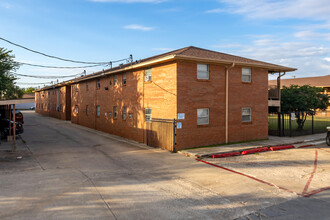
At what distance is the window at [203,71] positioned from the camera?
1686 cm

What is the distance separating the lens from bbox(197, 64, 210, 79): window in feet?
55.3

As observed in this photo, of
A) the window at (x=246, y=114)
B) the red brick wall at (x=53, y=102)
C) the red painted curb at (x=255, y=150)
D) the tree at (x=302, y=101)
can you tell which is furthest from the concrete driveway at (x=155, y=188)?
the red brick wall at (x=53, y=102)

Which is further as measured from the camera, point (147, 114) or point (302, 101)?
point (302, 101)

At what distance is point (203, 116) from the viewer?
1705 cm

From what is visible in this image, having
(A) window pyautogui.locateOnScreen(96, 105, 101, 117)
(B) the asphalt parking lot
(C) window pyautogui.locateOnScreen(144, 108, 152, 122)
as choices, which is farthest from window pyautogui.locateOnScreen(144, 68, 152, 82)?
(A) window pyautogui.locateOnScreen(96, 105, 101, 117)

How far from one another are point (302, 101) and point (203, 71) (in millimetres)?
11807

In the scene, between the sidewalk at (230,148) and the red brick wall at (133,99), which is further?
A: the red brick wall at (133,99)

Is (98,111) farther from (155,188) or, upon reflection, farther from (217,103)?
(155,188)

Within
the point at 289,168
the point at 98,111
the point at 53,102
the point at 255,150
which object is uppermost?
the point at 53,102

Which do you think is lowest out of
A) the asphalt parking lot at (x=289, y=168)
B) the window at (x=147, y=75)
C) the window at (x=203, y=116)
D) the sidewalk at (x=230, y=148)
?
the asphalt parking lot at (x=289, y=168)

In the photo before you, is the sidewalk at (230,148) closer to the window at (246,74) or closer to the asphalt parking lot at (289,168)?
the asphalt parking lot at (289,168)

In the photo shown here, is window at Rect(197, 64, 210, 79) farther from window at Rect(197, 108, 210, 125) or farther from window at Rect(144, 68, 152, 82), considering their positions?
window at Rect(144, 68, 152, 82)

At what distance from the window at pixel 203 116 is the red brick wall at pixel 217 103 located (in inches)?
9.0

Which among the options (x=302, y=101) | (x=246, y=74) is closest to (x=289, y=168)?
(x=246, y=74)
